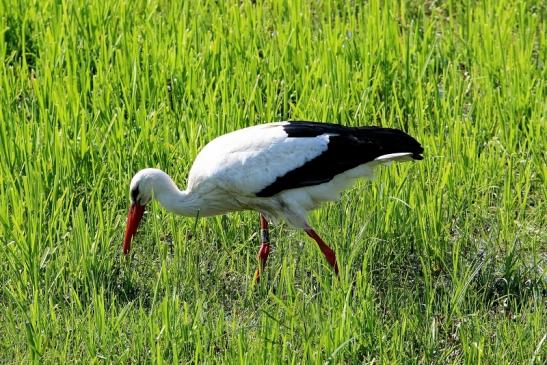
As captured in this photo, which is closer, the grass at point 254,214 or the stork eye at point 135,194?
the grass at point 254,214

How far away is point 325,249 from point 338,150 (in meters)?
0.46

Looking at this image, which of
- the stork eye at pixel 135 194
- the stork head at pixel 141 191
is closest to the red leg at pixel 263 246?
the stork head at pixel 141 191

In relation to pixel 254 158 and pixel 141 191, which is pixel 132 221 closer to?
pixel 141 191

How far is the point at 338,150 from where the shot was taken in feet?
18.5

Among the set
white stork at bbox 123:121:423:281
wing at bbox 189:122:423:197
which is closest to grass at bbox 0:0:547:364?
white stork at bbox 123:121:423:281

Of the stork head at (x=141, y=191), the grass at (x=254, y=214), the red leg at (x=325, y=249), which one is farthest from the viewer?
the stork head at (x=141, y=191)

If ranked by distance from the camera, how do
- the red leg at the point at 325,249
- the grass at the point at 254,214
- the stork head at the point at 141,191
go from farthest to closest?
1. the stork head at the point at 141,191
2. the red leg at the point at 325,249
3. the grass at the point at 254,214

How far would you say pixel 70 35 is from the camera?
23.6ft

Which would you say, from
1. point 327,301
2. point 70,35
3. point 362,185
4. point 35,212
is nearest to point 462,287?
point 327,301

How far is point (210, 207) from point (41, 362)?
130 centimetres

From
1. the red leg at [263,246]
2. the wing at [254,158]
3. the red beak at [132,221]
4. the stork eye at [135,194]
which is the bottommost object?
the red leg at [263,246]

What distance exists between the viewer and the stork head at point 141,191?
5660 millimetres

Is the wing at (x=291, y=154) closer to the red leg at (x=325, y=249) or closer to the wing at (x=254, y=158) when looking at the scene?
the wing at (x=254, y=158)

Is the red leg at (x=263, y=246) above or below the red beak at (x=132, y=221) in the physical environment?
below
